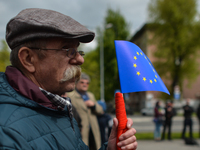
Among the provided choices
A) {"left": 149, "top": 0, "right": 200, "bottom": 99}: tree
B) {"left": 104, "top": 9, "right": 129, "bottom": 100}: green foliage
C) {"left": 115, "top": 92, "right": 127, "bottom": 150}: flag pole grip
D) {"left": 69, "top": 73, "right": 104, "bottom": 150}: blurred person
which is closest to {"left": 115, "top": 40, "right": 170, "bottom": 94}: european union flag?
{"left": 115, "top": 92, "right": 127, "bottom": 150}: flag pole grip

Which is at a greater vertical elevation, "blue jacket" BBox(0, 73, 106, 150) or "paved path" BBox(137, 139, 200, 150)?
"blue jacket" BBox(0, 73, 106, 150)

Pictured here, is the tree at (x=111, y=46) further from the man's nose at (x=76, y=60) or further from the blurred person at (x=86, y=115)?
the man's nose at (x=76, y=60)

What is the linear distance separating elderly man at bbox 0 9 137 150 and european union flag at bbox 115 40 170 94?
0.72 ft

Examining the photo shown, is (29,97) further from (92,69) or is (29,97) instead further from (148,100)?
(148,100)

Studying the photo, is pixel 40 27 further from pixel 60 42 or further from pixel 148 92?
pixel 148 92

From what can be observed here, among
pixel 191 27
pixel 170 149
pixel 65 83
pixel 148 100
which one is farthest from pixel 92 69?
pixel 65 83

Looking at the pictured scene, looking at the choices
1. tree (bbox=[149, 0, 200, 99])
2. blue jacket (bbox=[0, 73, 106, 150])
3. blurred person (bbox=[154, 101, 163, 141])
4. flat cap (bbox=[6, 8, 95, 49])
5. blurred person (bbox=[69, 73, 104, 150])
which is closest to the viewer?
blue jacket (bbox=[0, 73, 106, 150])

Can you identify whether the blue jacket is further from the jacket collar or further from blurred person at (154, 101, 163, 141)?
blurred person at (154, 101, 163, 141)

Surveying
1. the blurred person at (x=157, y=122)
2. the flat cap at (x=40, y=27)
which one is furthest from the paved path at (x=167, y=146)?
the flat cap at (x=40, y=27)

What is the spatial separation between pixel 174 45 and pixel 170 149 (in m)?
20.1

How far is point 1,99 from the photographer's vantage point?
108 cm

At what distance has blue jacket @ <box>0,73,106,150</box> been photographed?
962 mm

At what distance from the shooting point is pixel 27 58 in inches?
50.0

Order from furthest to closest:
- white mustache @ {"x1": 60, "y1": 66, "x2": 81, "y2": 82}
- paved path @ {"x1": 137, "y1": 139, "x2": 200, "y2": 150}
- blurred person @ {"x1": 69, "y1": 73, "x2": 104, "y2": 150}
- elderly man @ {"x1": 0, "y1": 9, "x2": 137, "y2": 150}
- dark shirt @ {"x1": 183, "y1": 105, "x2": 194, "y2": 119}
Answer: dark shirt @ {"x1": 183, "y1": 105, "x2": 194, "y2": 119} < paved path @ {"x1": 137, "y1": 139, "x2": 200, "y2": 150} < blurred person @ {"x1": 69, "y1": 73, "x2": 104, "y2": 150} < white mustache @ {"x1": 60, "y1": 66, "x2": 81, "y2": 82} < elderly man @ {"x1": 0, "y1": 9, "x2": 137, "y2": 150}
